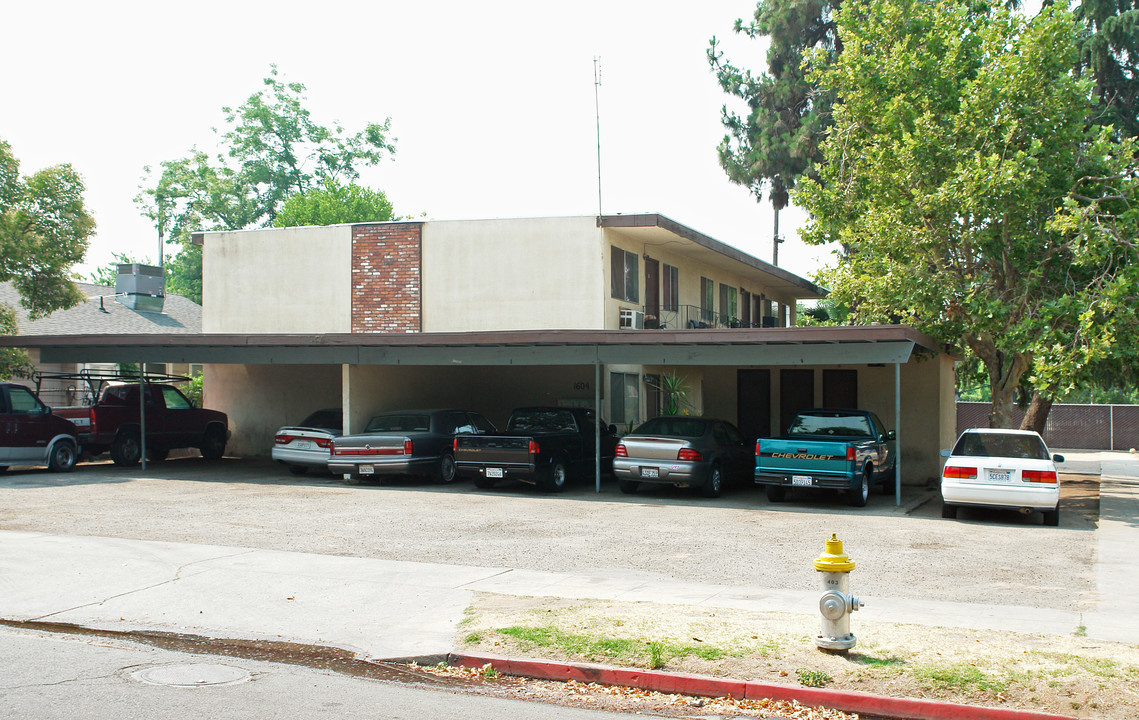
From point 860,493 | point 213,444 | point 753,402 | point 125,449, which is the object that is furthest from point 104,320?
point 860,493

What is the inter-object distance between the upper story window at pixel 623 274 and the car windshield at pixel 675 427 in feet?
19.4

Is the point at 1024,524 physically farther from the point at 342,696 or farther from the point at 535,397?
the point at 535,397

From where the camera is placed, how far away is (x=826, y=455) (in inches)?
637

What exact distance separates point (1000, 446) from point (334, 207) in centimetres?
3741

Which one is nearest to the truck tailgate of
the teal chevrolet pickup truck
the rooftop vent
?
the teal chevrolet pickup truck

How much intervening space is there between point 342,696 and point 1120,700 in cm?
477

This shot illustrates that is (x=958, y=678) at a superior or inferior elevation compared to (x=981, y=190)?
inferior

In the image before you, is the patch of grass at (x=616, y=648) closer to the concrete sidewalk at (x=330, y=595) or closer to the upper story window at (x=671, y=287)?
the concrete sidewalk at (x=330, y=595)

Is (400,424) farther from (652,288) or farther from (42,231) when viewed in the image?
(42,231)

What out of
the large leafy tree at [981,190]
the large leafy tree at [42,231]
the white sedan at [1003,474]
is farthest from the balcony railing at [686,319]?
the large leafy tree at [42,231]

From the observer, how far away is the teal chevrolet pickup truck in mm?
16125

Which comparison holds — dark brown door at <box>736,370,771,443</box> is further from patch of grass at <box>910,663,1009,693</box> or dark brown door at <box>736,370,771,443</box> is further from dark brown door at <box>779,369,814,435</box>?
patch of grass at <box>910,663,1009,693</box>

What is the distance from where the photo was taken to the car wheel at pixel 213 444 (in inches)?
987

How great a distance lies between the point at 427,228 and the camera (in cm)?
2500
